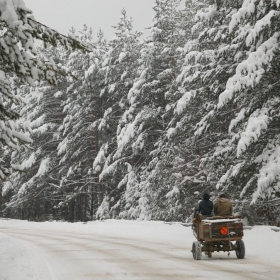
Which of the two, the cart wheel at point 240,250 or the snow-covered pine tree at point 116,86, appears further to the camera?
the snow-covered pine tree at point 116,86

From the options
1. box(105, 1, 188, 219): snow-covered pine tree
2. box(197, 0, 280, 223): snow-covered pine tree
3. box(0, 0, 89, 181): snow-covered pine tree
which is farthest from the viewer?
box(105, 1, 188, 219): snow-covered pine tree

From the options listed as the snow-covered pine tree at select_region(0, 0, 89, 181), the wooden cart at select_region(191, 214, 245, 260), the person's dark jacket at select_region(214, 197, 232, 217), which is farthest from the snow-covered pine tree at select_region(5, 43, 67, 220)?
the snow-covered pine tree at select_region(0, 0, 89, 181)

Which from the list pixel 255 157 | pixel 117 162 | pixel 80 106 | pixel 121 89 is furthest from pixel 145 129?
pixel 255 157

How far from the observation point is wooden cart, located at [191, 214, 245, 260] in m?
11.2

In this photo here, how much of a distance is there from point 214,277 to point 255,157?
8.29 metres

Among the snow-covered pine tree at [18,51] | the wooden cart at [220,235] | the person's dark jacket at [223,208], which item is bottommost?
the wooden cart at [220,235]

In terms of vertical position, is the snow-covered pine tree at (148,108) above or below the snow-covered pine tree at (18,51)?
above

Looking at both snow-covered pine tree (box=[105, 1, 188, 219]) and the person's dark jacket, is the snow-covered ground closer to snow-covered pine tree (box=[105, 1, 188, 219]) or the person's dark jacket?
the person's dark jacket

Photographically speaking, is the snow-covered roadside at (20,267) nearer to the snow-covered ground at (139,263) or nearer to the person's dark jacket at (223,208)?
the snow-covered ground at (139,263)

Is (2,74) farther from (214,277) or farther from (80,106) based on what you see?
(80,106)

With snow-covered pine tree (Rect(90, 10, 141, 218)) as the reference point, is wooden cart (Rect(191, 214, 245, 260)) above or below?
below

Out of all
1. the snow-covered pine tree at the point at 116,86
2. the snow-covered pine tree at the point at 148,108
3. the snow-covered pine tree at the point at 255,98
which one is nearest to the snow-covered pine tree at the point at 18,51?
the snow-covered pine tree at the point at 255,98

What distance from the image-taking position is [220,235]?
37.2 feet

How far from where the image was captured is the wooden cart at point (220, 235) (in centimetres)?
1125
